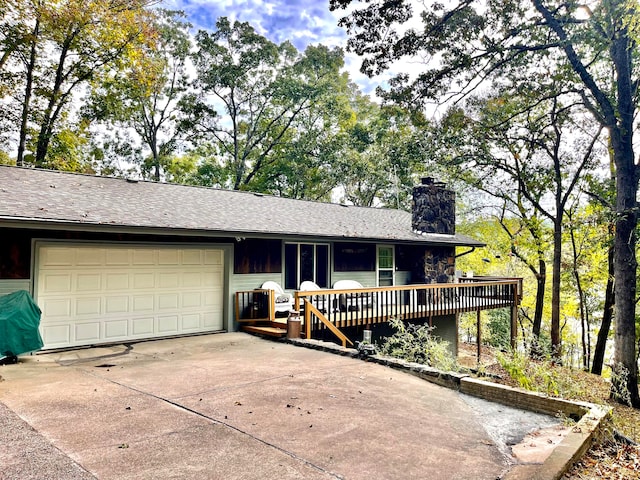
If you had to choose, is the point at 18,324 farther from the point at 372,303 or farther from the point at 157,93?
the point at 157,93

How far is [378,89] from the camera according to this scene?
1103 cm

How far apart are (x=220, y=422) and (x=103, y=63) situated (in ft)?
63.7

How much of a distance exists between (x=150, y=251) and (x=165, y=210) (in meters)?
0.94

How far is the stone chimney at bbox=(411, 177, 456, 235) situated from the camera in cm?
1490

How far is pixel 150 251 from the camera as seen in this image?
8953mm

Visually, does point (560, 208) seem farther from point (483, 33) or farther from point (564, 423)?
point (564, 423)

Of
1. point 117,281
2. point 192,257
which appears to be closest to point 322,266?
point 192,257

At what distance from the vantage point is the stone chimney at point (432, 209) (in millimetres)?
14898

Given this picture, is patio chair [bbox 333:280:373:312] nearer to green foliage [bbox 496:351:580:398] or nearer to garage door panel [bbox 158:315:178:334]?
Result: garage door panel [bbox 158:315:178:334]

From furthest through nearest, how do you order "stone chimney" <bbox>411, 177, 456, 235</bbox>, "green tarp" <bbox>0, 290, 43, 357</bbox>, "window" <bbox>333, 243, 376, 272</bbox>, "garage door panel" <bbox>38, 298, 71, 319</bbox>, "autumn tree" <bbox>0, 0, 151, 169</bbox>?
"autumn tree" <bbox>0, 0, 151, 169</bbox> → "stone chimney" <bbox>411, 177, 456, 235</bbox> → "window" <bbox>333, 243, 376, 272</bbox> → "garage door panel" <bbox>38, 298, 71, 319</bbox> → "green tarp" <bbox>0, 290, 43, 357</bbox>

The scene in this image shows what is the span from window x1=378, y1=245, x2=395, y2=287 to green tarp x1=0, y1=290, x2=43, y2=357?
9400 mm

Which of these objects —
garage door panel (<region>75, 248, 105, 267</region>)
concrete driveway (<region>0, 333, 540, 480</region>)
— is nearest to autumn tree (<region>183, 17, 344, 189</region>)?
garage door panel (<region>75, 248, 105, 267</region>)

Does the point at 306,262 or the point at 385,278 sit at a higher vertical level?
the point at 306,262

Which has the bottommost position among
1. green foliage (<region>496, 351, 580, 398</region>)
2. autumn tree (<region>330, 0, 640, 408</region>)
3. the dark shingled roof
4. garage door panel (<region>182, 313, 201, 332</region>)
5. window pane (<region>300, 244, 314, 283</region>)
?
green foliage (<region>496, 351, 580, 398</region>)
